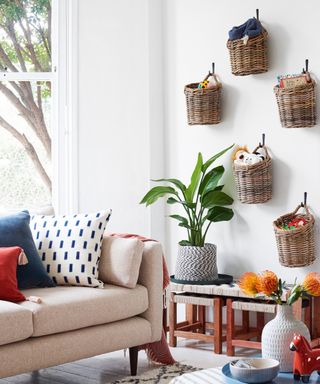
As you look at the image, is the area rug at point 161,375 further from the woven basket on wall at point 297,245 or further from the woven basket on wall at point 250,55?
the woven basket on wall at point 250,55

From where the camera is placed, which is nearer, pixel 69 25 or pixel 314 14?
pixel 314 14

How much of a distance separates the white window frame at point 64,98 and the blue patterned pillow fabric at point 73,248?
1.19 meters

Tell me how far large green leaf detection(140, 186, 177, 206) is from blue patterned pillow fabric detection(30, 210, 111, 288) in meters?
0.69

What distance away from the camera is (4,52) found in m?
5.24

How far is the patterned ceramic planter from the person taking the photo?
4.55 metres

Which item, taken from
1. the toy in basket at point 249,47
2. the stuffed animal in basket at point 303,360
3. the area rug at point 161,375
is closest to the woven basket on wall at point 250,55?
the toy in basket at point 249,47

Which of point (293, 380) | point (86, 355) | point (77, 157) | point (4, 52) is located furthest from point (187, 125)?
A: point (293, 380)

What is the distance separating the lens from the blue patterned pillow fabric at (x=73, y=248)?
3904 millimetres

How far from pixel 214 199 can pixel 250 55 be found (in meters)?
0.88

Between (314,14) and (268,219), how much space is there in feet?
4.01

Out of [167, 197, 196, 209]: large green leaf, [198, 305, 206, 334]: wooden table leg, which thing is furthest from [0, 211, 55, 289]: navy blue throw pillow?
[198, 305, 206, 334]: wooden table leg

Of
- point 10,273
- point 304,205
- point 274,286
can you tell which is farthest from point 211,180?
point 274,286

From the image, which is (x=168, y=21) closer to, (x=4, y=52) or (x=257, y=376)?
(x=4, y=52)

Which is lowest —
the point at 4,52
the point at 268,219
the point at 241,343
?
the point at 241,343
